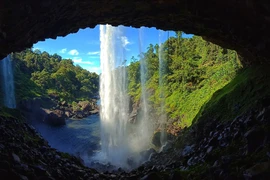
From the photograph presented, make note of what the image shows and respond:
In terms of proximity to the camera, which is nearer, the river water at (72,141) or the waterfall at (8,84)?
the river water at (72,141)

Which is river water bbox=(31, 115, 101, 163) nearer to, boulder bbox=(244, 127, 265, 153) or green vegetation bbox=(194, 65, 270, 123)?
green vegetation bbox=(194, 65, 270, 123)

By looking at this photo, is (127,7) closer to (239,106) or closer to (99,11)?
(99,11)

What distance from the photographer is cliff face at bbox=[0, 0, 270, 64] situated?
22.5ft

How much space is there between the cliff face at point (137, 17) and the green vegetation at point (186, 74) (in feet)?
32.9

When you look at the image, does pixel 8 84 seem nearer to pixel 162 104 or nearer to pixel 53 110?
pixel 53 110

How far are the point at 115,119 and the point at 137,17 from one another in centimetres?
2554

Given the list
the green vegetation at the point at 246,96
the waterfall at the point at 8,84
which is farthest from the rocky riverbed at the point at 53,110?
the green vegetation at the point at 246,96

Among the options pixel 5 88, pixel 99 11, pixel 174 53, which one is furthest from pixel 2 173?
pixel 5 88

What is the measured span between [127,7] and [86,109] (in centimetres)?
5667

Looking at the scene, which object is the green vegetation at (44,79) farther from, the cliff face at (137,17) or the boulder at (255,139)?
the boulder at (255,139)

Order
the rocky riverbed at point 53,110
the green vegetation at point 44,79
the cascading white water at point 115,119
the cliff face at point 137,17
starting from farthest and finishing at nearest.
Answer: the green vegetation at point 44,79 < the rocky riverbed at point 53,110 < the cascading white water at point 115,119 < the cliff face at point 137,17

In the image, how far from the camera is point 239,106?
1091cm

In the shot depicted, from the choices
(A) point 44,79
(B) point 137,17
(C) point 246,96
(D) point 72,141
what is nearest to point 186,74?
(D) point 72,141

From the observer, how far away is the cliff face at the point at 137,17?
687 cm
